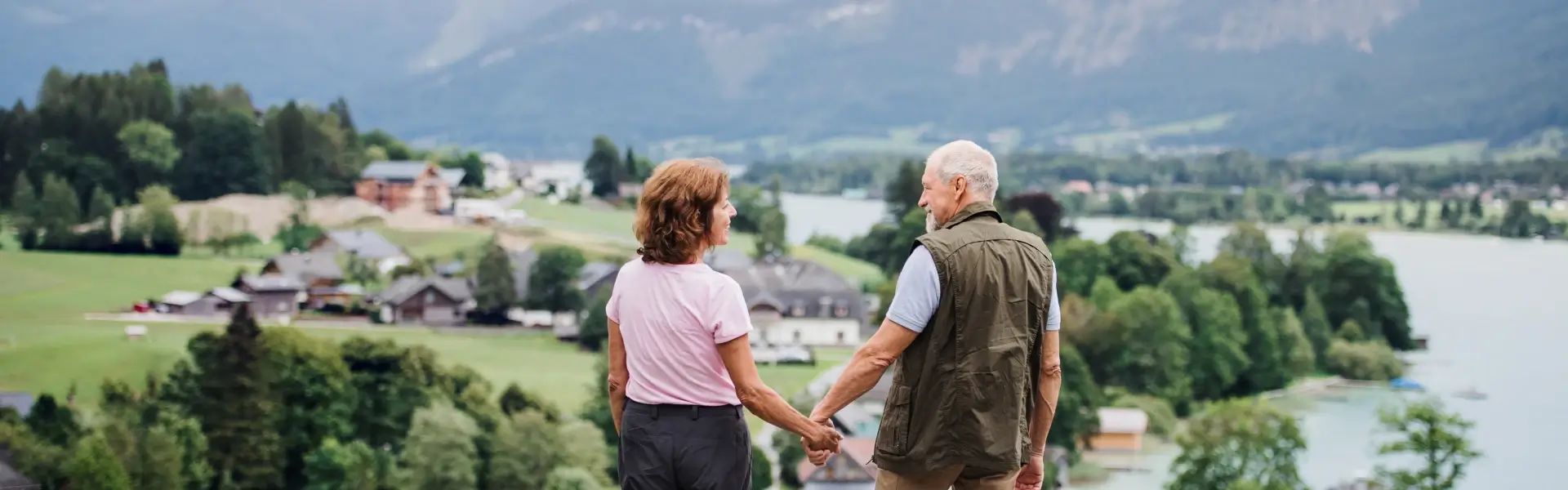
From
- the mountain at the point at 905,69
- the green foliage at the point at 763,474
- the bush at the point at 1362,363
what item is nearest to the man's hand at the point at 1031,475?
the green foliage at the point at 763,474

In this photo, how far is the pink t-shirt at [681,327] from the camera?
2574 millimetres

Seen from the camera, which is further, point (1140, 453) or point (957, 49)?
point (957, 49)

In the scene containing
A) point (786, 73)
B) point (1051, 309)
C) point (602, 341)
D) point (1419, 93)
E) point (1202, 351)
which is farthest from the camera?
point (786, 73)

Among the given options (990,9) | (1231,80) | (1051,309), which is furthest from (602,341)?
(990,9)

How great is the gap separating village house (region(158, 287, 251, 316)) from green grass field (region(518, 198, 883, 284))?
8.25 m

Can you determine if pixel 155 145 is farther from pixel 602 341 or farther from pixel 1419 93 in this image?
pixel 1419 93

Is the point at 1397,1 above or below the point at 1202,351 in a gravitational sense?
above

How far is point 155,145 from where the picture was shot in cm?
3422

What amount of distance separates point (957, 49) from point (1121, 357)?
81581 millimetres

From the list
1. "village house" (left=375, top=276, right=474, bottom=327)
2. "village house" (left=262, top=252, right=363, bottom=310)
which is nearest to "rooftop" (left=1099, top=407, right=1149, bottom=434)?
"village house" (left=375, top=276, right=474, bottom=327)

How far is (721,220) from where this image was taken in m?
2.59

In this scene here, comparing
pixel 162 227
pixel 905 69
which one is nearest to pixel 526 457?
pixel 162 227

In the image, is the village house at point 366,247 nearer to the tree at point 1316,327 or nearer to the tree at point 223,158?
the tree at point 223,158

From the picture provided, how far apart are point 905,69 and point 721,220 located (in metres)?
105
